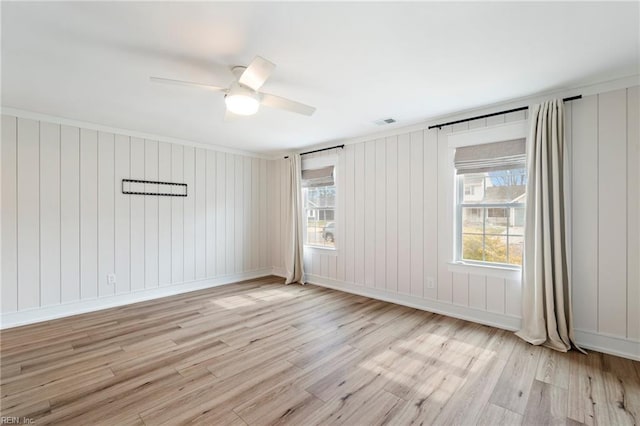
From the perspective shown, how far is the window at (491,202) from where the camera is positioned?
318 centimetres

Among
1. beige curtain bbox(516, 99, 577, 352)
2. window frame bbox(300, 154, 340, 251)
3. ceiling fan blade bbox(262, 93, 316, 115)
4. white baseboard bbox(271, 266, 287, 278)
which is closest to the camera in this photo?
ceiling fan blade bbox(262, 93, 316, 115)

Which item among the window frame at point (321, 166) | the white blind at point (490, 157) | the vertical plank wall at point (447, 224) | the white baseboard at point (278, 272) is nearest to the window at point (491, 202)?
the white blind at point (490, 157)

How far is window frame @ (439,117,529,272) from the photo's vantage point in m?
3.15

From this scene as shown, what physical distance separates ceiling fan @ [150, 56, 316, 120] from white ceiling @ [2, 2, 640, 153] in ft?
0.58

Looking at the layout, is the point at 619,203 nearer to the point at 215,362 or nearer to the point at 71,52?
the point at 215,362

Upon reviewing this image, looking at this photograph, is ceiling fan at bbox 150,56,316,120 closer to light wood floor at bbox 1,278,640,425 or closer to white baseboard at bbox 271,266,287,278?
light wood floor at bbox 1,278,640,425

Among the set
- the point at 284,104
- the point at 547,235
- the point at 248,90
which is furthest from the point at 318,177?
the point at 547,235

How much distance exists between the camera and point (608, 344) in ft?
8.64

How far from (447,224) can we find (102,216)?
4.50 m

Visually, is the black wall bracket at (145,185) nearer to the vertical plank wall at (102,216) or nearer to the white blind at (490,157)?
the vertical plank wall at (102,216)

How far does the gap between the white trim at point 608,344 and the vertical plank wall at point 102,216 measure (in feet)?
15.9

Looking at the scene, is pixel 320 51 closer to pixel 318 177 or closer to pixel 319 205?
pixel 318 177

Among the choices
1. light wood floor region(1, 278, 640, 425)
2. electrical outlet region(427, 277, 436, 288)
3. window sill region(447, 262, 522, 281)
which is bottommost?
light wood floor region(1, 278, 640, 425)

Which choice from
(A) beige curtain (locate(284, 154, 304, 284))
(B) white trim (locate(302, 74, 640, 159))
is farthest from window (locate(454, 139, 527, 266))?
(A) beige curtain (locate(284, 154, 304, 284))
